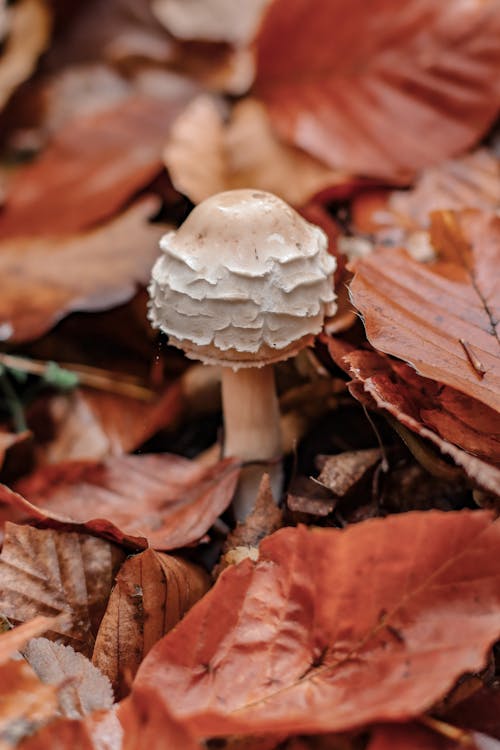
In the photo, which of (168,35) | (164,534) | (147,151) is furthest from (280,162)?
(164,534)

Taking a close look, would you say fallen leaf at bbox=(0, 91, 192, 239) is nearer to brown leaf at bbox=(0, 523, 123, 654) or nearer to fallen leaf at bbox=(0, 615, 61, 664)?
brown leaf at bbox=(0, 523, 123, 654)

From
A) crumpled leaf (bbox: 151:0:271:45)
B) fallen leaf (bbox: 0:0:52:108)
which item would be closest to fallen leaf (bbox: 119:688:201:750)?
fallen leaf (bbox: 0:0:52:108)

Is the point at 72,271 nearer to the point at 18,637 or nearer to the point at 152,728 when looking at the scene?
the point at 18,637

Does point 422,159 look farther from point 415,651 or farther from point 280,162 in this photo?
point 415,651

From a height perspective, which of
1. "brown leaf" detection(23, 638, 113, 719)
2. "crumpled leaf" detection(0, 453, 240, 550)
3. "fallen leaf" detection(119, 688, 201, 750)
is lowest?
"crumpled leaf" detection(0, 453, 240, 550)

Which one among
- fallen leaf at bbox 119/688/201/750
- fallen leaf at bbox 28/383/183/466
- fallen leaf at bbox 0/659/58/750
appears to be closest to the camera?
fallen leaf at bbox 119/688/201/750

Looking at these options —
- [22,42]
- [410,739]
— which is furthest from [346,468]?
[22,42]

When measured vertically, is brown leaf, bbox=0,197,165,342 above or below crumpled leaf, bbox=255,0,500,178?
below

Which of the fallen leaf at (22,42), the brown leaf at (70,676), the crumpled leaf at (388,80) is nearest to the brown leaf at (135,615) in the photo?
the brown leaf at (70,676)
